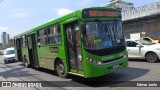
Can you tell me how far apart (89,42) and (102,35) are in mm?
611

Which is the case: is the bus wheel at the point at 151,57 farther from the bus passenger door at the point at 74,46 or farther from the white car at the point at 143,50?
the bus passenger door at the point at 74,46

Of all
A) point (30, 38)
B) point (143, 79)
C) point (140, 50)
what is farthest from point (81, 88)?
point (30, 38)

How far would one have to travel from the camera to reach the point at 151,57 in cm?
1376

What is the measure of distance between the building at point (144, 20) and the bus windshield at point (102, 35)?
23.5 metres

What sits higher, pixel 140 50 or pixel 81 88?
pixel 140 50

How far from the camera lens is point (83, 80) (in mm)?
10383

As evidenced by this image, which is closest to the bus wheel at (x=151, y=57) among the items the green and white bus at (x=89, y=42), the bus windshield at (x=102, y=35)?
the green and white bus at (x=89, y=42)

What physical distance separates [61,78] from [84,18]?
391 centimetres

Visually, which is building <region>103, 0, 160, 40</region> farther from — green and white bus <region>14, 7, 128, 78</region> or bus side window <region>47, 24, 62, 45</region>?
green and white bus <region>14, 7, 128, 78</region>

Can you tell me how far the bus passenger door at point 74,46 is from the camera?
30.5 ft

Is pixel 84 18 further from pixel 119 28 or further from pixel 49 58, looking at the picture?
pixel 49 58

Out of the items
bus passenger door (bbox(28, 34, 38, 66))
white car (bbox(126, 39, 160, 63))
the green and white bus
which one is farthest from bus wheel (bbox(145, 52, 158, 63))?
bus passenger door (bbox(28, 34, 38, 66))

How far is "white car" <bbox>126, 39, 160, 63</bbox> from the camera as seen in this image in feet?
44.5

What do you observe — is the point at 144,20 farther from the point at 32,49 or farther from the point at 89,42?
the point at 89,42
